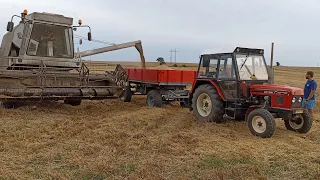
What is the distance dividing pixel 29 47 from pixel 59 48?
0.96m

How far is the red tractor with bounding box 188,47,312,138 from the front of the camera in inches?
297

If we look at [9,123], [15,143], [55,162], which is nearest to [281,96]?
[55,162]

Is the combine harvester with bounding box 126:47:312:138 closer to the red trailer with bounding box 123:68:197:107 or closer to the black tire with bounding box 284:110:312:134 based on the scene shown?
the black tire with bounding box 284:110:312:134

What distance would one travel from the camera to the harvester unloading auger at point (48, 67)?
9484mm

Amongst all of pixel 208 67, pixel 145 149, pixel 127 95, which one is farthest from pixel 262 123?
pixel 127 95

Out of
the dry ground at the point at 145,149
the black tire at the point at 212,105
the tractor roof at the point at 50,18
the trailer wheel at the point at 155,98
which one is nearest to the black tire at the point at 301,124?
the dry ground at the point at 145,149

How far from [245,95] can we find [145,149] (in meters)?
3.33

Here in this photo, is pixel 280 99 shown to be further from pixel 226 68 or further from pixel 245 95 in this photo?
pixel 226 68

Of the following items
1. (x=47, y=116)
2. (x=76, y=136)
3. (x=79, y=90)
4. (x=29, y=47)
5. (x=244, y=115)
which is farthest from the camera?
(x=29, y=47)

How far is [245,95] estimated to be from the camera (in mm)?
8305

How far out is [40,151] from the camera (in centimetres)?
570

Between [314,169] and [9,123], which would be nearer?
[314,169]

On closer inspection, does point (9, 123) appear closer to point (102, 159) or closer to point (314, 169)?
point (102, 159)

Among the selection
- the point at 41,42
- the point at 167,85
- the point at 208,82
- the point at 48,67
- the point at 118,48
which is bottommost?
the point at 167,85
